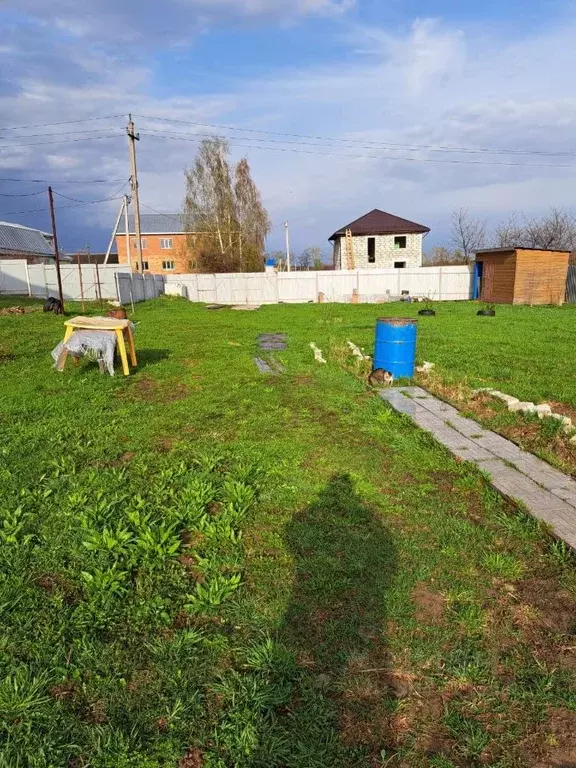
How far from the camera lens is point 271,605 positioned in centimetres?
232

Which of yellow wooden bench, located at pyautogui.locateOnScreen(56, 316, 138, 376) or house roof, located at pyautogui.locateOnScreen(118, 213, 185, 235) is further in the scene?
house roof, located at pyautogui.locateOnScreen(118, 213, 185, 235)

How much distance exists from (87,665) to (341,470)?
2.31 metres

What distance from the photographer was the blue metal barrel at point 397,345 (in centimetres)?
675

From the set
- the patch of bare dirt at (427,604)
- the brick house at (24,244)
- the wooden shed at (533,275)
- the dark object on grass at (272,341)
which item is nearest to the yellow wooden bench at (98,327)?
the dark object on grass at (272,341)

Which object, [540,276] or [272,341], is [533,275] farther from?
[272,341]

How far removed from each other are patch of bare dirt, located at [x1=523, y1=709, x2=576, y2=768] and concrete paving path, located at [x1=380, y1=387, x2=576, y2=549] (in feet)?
Result: 3.94

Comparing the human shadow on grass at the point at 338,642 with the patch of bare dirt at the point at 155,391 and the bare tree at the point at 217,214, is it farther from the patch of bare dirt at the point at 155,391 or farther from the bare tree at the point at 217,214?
the bare tree at the point at 217,214

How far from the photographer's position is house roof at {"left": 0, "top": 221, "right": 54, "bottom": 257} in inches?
1740

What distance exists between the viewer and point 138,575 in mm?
2547

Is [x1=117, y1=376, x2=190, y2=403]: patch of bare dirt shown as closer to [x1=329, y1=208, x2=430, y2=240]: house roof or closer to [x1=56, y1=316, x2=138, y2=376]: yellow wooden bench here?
[x1=56, y1=316, x2=138, y2=376]: yellow wooden bench

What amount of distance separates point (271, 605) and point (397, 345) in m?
5.06

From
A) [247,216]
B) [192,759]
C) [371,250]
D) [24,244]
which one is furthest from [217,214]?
[192,759]

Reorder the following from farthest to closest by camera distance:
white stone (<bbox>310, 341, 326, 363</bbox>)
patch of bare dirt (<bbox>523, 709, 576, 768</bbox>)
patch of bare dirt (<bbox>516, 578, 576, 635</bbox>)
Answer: white stone (<bbox>310, 341, 326, 363</bbox>) < patch of bare dirt (<bbox>516, 578, 576, 635</bbox>) < patch of bare dirt (<bbox>523, 709, 576, 768</bbox>)

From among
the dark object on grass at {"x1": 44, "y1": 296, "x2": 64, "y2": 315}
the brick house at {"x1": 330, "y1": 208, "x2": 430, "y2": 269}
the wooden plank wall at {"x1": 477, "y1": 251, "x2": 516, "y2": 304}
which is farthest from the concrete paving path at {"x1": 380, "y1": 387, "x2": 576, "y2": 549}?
the brick house at {"x1": 330, "y1": 208, "x2": 430, "y2": 269}
